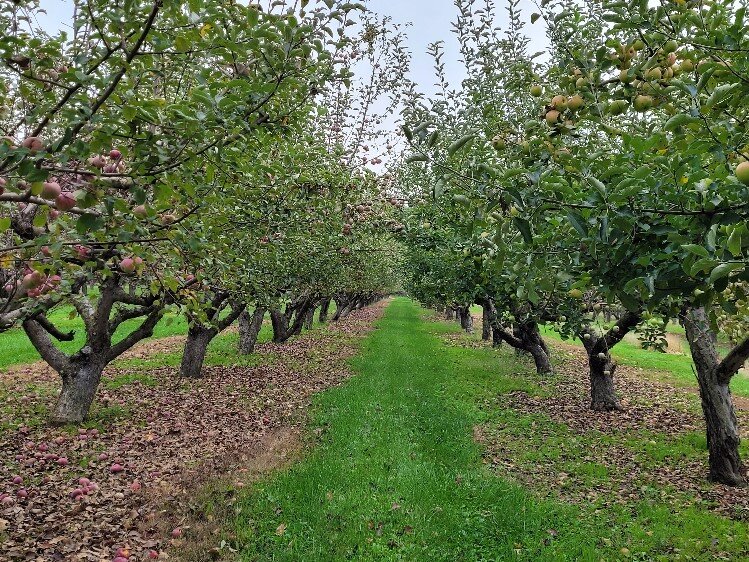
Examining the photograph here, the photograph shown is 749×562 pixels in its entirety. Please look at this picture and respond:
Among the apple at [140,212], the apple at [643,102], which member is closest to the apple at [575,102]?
the apple at [643,102]

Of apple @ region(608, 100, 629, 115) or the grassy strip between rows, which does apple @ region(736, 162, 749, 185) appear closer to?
apple @ region(608, 100, 629, 115)

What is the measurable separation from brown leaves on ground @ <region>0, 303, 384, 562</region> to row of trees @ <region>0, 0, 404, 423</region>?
1413 millimetres

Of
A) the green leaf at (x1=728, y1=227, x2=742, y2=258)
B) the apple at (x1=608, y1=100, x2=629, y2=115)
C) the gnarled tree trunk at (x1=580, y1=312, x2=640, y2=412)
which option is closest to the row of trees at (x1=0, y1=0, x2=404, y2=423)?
the apple at (x1=608, y1=100, x2=629, y2=115)

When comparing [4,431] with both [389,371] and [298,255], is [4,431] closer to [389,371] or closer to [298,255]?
[298,255]

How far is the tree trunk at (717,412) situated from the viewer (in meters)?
8.20

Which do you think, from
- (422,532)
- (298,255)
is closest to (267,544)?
(422,532)

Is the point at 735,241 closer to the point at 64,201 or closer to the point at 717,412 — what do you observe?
the point at 64,201

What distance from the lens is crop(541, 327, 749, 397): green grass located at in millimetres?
19719

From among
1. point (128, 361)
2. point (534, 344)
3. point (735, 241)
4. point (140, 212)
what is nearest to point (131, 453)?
point (140, 212)

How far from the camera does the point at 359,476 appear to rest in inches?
313

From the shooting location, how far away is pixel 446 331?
3628 centimetres

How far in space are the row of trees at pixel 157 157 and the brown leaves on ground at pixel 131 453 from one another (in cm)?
141

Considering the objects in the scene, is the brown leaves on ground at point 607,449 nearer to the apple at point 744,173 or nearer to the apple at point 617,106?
the apple at point 617,106

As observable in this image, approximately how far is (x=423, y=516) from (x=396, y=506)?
1.34 ft
